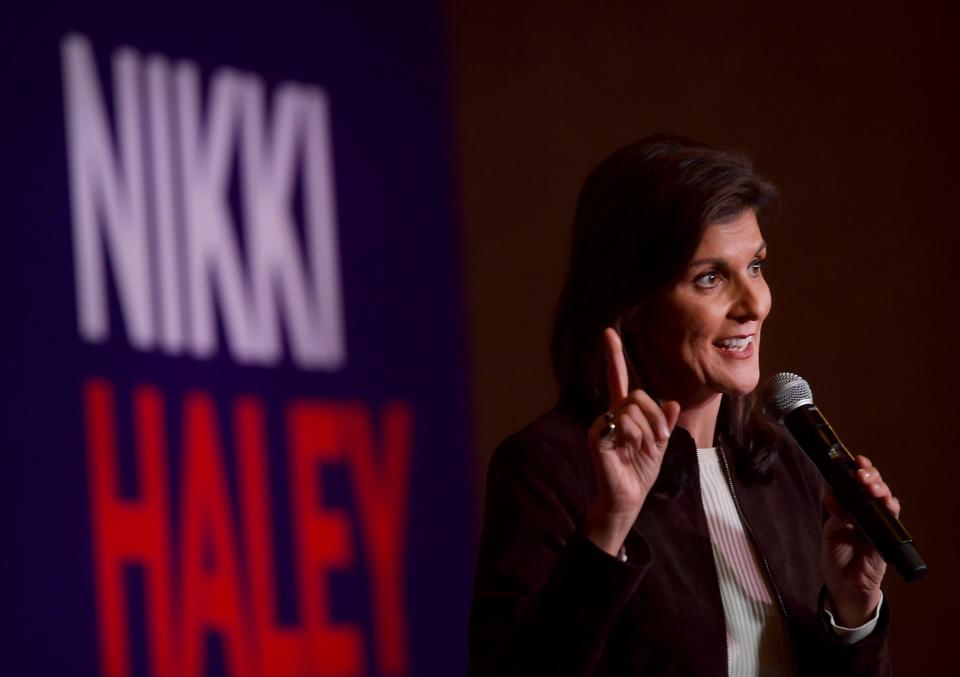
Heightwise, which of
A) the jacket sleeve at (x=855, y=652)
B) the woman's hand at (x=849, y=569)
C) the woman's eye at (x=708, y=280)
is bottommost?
the jacket sleeve at (x=855, y=652)

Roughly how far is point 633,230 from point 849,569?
1.67ft

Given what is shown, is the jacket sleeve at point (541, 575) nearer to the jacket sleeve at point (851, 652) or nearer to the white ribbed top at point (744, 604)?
the white ribbed top at point (744, 604)

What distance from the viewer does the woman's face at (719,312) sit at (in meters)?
1.86

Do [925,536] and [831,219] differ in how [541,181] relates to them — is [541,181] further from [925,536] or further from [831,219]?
[925,536]

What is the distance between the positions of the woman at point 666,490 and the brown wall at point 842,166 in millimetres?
2063

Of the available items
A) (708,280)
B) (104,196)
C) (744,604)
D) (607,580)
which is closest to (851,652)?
(744,604)

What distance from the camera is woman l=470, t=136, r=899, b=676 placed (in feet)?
5.40

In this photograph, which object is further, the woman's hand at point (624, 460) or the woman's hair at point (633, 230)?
the woman's hair at point (633, 230)

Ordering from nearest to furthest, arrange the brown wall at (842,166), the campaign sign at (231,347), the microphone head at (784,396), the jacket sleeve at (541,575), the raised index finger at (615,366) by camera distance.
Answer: the jacket sleeve at (541,575) < the raised index finger at (615,366) < the microphone head at (784,396) < the campaign sign at (231,347) < the brown wall at (842,166)

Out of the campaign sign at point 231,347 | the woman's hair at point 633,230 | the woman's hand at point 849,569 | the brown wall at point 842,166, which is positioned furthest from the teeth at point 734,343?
the brown wall at point 842,166

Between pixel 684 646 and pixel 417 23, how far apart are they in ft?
10.9

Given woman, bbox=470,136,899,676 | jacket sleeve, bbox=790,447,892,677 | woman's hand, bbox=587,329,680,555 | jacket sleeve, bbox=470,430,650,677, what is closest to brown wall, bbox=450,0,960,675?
woman, bbox=470,136,899,676

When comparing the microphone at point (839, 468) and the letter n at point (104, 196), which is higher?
the letter n at point (104, 196)

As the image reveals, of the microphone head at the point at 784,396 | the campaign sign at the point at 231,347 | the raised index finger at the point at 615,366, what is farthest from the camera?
the campaign sign at the point at 231,347
